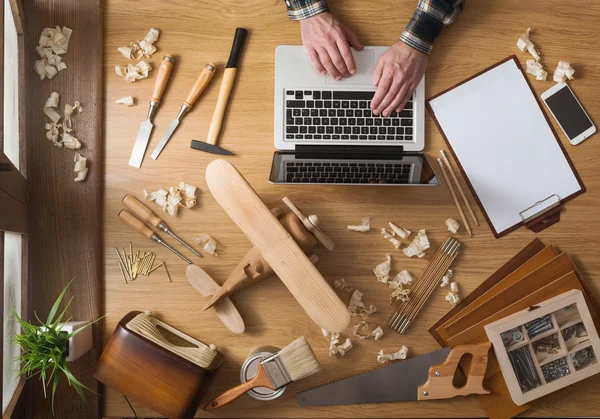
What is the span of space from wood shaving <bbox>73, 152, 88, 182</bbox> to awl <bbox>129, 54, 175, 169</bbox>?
0.10 meters

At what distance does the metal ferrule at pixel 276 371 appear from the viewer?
1.12 m

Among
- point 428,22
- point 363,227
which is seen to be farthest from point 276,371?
point 428,22

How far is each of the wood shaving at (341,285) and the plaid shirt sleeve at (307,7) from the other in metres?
0.62

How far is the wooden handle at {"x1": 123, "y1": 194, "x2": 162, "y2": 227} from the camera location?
122 centimetres

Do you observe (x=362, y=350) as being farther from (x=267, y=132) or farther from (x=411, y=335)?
(x=267, y=132)

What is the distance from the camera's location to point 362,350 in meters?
1.26

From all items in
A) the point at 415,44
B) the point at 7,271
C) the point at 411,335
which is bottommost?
the point at 411,335

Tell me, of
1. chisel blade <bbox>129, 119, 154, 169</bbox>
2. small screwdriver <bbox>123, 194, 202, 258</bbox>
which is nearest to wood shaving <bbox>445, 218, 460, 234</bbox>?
small screwdriver <bbox>123, 194, 202, 258</bbox>

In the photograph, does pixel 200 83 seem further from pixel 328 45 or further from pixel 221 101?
pixel 328 45

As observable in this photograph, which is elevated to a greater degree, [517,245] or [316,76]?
[316,76]

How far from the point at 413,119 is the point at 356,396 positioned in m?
0.67

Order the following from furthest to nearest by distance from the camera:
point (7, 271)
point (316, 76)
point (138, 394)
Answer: point (316, 76) < point (138, 394) < point (7, 271)

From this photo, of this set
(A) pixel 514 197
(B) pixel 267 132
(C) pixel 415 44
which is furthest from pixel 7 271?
(A) pixel 514 197

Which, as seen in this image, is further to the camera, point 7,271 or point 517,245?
point 517,245
